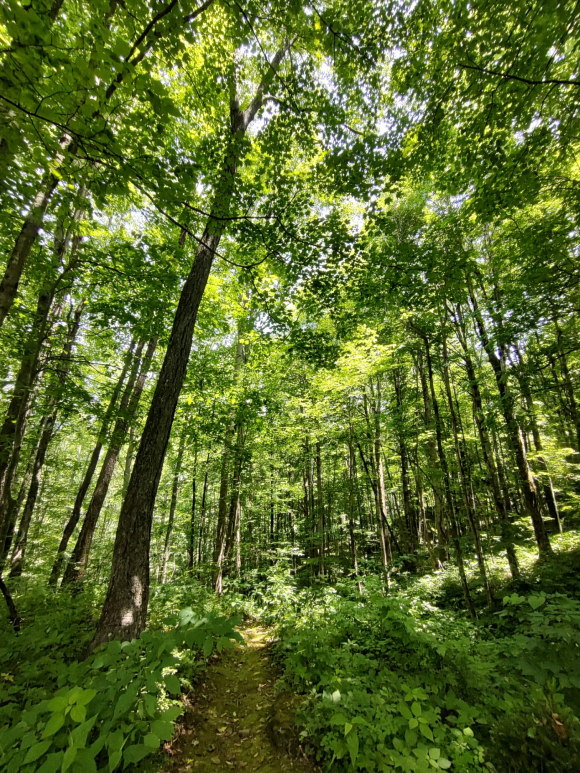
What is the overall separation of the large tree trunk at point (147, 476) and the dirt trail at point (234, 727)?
155 centimetres

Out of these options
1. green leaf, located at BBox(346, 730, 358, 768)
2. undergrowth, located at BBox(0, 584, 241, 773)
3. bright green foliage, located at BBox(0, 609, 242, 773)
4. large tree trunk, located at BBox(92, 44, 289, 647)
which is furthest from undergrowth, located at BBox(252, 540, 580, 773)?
large tree trunk, located at BBox(92, 44, 289, 647)

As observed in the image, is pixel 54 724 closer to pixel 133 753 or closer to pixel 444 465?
pixel 133 753

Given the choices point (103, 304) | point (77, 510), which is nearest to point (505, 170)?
point (103, 304)

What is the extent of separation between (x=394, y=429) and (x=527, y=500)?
481cm

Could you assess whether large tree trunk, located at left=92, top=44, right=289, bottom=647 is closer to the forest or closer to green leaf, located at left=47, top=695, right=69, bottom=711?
the forest

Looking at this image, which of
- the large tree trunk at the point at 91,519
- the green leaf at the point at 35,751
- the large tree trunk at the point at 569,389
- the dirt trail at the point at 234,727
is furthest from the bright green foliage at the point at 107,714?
the large tree trunk at the point at 569,389

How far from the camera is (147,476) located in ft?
13.6

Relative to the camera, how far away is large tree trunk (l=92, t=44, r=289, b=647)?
12.1 feet

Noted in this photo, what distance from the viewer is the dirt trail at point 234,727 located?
3.46 metres

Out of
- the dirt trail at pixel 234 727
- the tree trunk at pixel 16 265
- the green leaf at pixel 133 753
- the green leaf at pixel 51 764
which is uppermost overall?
the tree trunk at pixel 16 265

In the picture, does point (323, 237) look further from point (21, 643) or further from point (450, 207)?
point (450, 207)

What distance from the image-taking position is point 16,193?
2.55m

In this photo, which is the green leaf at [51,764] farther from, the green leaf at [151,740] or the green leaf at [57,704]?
the green leaf at [151,740]

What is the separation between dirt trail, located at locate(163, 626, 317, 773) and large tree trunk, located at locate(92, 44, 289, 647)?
1.55 metres
